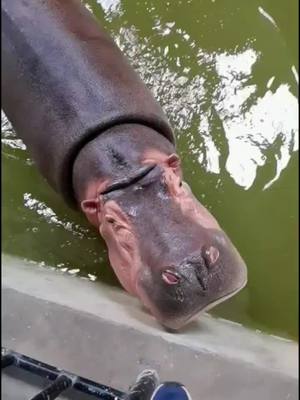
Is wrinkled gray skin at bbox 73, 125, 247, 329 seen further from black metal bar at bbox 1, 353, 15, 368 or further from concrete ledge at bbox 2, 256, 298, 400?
black metal bar at bbox 1, 353, 15, 368

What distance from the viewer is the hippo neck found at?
138cm

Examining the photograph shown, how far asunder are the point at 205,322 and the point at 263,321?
15 centimetres

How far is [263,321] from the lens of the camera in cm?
147

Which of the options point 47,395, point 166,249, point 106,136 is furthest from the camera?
point 106,136

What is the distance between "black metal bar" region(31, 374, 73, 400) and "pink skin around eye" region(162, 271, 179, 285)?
23 centimetres

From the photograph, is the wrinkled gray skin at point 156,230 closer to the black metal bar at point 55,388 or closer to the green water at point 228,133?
the green water at point 228,133

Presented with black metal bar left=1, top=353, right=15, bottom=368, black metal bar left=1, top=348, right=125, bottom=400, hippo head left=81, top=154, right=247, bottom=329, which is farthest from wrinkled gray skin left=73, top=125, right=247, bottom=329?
black metal bar left=1, top=353, right=15, bottom=368

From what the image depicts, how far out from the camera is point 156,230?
4.28ft

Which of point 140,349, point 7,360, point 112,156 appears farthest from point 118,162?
point 7,360

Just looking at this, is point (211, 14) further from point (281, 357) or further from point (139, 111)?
point (281, 357)

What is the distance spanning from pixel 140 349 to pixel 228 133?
560 mm

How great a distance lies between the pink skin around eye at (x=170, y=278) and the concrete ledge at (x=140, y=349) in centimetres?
10

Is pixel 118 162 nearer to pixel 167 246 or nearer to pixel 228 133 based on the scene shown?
pixel 167 246

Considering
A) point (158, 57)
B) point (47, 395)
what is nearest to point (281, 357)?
point (47, 395)
